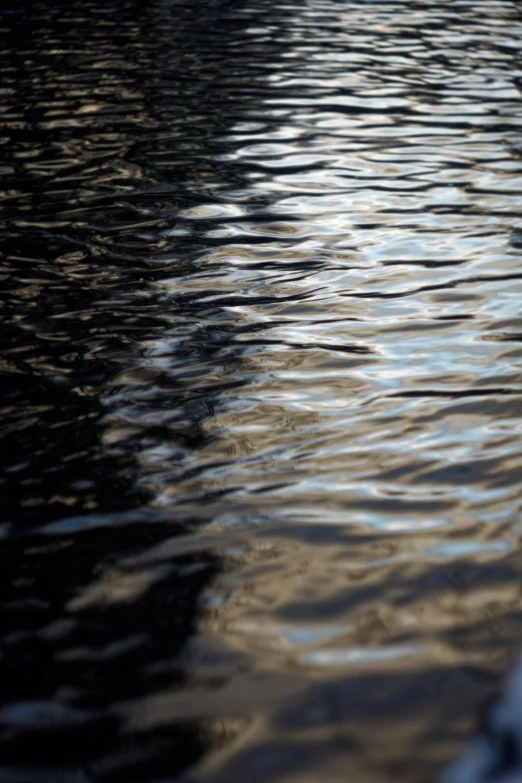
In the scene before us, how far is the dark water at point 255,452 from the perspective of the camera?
2.55 meters

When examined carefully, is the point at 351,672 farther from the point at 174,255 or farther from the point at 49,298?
the point at 174,255

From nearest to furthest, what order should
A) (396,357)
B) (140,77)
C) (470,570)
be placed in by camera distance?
(470,570) → (396,357) → (140,77)

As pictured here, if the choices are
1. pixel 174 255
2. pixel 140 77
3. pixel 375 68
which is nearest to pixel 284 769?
pixel 174 255

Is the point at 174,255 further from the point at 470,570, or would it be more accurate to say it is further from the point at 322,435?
the point at 470,570

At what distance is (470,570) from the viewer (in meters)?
3.14

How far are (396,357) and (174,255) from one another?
2125mm

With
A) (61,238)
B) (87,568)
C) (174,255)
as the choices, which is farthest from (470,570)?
(61,238)

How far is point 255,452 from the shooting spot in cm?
390

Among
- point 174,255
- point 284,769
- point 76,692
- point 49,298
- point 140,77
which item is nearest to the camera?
point 284,769

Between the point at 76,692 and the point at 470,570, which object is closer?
the point at 76,692

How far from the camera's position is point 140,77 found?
12.2m

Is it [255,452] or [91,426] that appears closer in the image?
[255,452]

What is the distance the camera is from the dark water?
2.55m

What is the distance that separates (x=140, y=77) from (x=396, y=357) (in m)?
8.62
